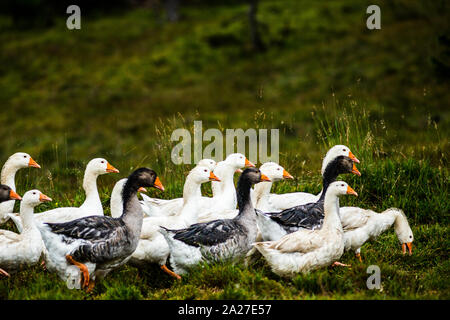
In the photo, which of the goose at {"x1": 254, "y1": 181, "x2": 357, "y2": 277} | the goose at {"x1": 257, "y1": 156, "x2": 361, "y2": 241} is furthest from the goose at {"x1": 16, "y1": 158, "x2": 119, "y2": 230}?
the goose at {"x1": 254, "y1": 181, "x2": 357, "y2": 277}

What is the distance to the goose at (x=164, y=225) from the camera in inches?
303

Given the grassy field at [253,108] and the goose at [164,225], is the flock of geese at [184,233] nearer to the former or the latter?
the goose at [164,225]

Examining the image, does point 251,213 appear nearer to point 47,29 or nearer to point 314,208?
point 314,208

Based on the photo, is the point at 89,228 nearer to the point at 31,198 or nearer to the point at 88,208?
the point at 31,198

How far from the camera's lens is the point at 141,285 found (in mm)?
7398

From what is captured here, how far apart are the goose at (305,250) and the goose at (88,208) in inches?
109

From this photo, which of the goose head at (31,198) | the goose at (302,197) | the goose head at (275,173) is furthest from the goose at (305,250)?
the goose head at (31,198)

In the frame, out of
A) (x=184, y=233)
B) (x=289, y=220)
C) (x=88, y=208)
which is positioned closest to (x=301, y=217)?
(x=289, y=220)

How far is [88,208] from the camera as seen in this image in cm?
861

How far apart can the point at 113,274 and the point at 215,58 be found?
27.5 m

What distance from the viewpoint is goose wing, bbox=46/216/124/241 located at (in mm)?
7090

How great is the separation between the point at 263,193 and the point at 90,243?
3125mm

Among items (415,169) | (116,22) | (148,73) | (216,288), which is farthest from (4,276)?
(116,22)

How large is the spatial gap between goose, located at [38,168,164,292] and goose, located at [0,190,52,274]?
23 cm
